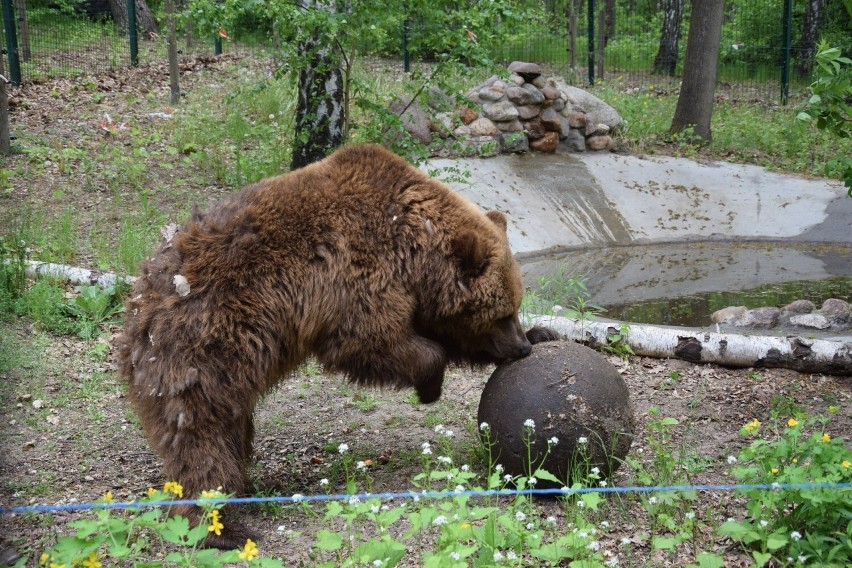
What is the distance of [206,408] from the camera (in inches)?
172

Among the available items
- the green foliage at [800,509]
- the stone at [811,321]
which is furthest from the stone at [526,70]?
the green foliage at [800,509]

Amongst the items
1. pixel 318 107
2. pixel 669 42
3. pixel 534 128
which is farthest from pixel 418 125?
pixel 669 42

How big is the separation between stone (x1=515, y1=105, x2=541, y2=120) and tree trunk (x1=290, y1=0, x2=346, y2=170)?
471 centimetres

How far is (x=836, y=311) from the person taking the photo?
812 centimetres

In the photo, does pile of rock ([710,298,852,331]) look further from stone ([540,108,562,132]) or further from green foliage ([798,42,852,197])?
stone ([540,108,562,132])

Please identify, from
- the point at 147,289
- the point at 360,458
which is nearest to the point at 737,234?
the point at 360,458

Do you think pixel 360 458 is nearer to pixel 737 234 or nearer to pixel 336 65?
pixel 336 65

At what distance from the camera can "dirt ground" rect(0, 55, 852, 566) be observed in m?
4.66

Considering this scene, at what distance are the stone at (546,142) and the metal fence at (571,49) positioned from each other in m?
3.56

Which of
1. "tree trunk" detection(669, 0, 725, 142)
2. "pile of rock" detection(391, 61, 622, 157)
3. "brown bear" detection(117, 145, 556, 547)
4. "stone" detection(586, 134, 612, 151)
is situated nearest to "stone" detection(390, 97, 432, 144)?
"pile of rock" detection(391, 61, 622, 157)

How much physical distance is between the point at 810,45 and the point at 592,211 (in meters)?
11.2

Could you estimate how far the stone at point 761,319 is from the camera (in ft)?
26.6

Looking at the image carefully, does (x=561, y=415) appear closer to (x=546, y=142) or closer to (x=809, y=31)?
(x=546, y=142)

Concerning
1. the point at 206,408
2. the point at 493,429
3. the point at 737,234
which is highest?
the point at 206,408
